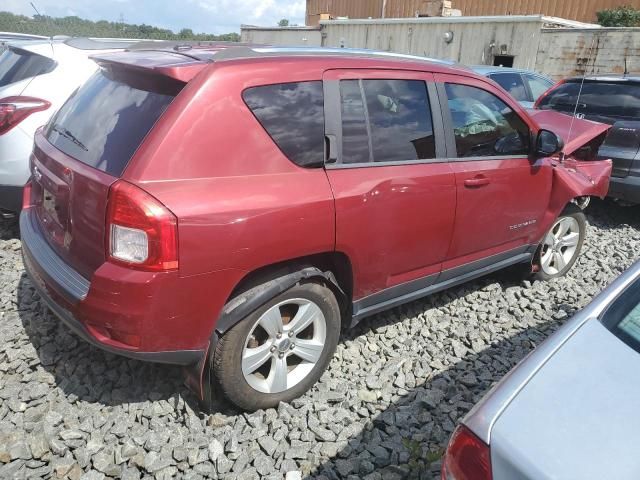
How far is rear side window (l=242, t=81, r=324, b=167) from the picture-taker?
94.5 inches

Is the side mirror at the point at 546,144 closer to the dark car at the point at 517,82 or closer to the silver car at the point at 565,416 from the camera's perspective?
the silver car at the point at 565,416

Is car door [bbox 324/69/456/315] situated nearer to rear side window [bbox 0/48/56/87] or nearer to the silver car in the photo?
the silver car

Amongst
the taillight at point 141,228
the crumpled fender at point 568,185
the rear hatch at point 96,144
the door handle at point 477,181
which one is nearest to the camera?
the taillight at point 141,228

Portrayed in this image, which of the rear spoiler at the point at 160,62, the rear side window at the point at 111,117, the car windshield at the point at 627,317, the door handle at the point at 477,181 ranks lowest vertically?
the car windshield at the point at 627,317

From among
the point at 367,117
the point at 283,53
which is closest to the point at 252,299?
the point at 367,117

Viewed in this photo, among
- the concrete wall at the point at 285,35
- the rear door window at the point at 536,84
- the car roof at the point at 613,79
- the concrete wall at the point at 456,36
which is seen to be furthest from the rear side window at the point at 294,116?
the concrete wall at the point at 285,35

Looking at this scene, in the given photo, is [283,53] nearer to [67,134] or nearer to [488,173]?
[67,134]

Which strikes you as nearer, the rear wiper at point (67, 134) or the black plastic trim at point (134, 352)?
the black plastic trim at point (134, 352)

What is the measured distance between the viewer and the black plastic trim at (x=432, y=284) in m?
3.02

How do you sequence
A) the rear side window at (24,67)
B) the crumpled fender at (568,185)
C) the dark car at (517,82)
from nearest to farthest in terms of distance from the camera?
the crumpled fender at (568,185) → the rear side window at (24,67) → the dark car at (517,82)

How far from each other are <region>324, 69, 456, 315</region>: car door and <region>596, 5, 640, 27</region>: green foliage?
20162 mm

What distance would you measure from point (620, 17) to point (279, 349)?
22.1m

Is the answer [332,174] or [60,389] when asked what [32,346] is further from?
[332,174]

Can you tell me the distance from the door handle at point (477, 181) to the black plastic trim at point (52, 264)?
7.40ft
